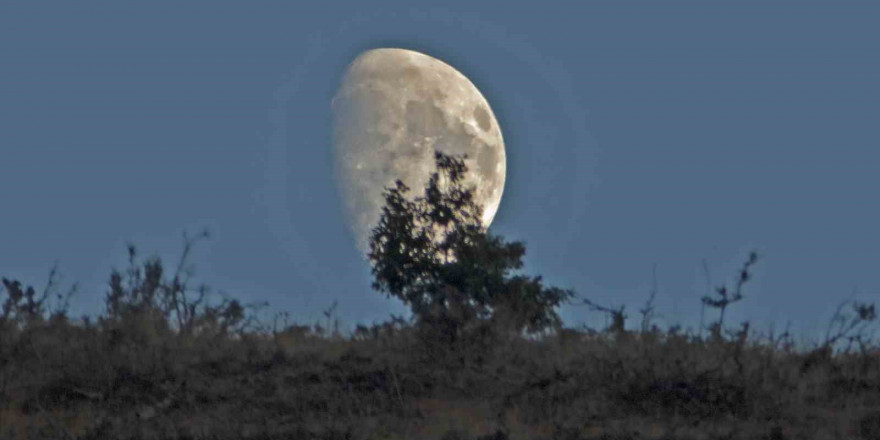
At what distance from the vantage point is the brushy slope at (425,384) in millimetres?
13312

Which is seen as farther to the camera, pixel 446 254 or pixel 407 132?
pixel 407 132

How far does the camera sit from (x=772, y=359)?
1477 centimetres

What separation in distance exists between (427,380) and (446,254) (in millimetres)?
6521

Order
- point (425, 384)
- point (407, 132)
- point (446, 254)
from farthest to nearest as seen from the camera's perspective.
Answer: point (407, 132)
point (446, 254)
point (425, 384)

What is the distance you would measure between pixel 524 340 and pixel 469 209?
6350 millimetres

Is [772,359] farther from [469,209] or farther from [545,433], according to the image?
[469,209]

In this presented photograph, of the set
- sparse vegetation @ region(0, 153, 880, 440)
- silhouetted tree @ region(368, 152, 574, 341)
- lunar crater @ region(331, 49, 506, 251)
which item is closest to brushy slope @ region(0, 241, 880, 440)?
sparse vegetation @ region(0, 153, 880, 440)

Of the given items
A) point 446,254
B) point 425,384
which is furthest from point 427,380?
point 446,254

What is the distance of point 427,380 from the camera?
1453 centimetres

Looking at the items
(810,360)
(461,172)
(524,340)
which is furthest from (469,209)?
(810,360)

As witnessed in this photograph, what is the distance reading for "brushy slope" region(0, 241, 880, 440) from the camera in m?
13.3

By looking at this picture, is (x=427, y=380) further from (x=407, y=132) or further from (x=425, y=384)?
(x=407, y=132)

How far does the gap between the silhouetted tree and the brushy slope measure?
14.0 ft

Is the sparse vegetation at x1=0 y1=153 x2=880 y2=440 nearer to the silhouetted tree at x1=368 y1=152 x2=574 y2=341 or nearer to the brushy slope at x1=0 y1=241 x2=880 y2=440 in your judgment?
the brushy slope at x1=0 y1=241 x2=880 y2=440
